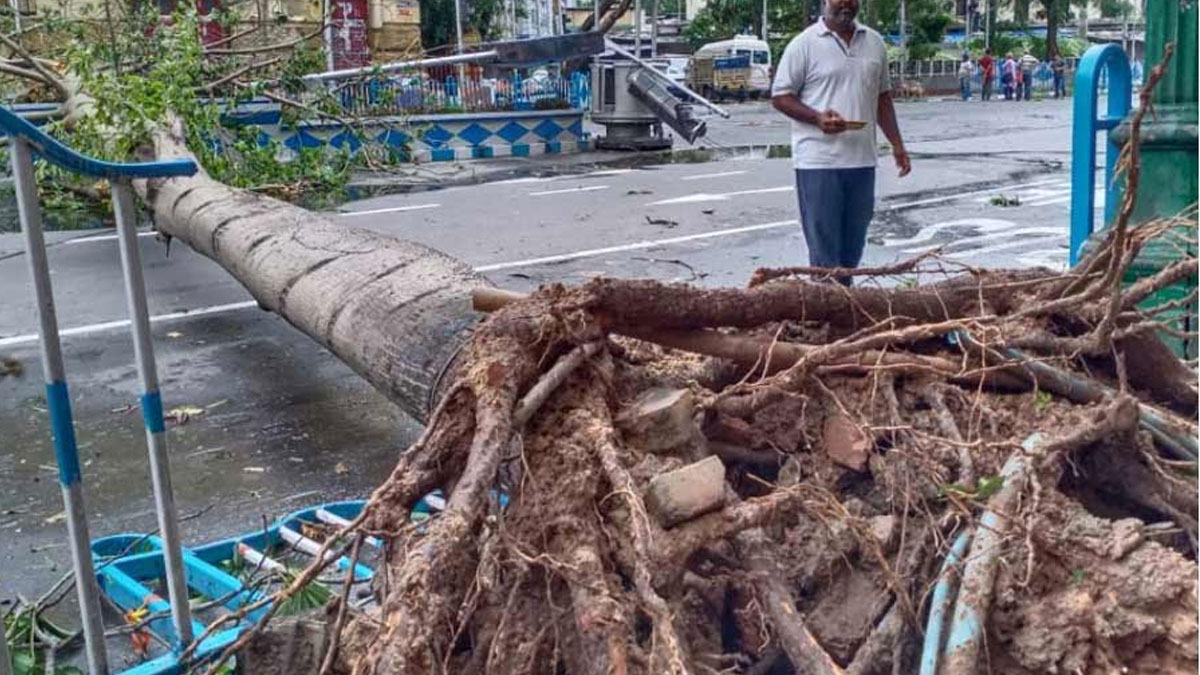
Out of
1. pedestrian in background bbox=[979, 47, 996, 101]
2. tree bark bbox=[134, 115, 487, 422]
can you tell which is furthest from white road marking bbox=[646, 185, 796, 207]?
pedestrian in background bbox=[979, 47, 996, 101]

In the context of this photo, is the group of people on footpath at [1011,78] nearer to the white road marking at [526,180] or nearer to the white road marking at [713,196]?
the white road marking at [526,180]

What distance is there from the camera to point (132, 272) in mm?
→ 2879

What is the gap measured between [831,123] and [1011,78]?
135ft

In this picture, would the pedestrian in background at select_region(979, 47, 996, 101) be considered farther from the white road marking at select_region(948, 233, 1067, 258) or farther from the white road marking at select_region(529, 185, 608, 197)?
the white road marking at select_region(948, 233, 1067, 258)

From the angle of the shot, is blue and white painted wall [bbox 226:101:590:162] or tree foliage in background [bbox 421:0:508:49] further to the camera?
tree foliage in background [bbox 421:0:508:49]

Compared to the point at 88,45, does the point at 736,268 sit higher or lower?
lower

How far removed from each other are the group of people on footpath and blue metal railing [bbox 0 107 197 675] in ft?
140

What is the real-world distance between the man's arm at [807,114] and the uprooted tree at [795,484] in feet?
7.04

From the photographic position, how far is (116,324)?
742 centimetres

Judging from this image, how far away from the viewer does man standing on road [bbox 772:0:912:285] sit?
5.50 m

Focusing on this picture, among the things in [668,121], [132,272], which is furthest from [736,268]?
[668,121]

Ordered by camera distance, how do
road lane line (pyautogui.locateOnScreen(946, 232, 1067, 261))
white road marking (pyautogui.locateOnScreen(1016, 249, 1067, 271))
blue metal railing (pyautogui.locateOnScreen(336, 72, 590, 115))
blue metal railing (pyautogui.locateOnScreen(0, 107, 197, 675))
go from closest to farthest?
blue metal railing (pyautogui.locateOnScreen(0, 107, 197, 675)), white road marking (pyautogui.locateOnScreen(1016, 249, 1067, 271)), road lane line (pyautogui.locateOnScreen(946, 232, 1067, 261)), blue metal railing (pyautogui.locateOnScreen(336, 72, 590, 115))

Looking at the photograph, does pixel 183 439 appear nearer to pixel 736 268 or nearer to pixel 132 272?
pixel 132 272

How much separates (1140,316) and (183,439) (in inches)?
152
